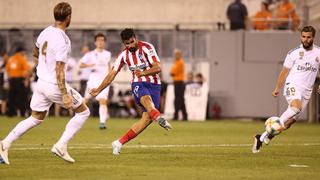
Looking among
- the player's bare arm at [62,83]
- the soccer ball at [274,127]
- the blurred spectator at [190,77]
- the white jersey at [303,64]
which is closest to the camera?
the player's bare arm at [62,83]

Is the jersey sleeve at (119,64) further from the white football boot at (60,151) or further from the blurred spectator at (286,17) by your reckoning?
the blurred spectator at (286,17)

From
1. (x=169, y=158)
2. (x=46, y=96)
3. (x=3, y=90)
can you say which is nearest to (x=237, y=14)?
(x=3, y=90)

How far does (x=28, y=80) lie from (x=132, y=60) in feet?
60.6

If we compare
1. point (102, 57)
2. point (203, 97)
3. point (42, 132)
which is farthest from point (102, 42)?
point (203, 97)

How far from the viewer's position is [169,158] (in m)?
14.6

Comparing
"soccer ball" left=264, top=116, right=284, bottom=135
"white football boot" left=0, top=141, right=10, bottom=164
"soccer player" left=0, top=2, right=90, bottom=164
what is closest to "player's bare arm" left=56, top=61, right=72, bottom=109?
"soccer player" left=0, top=2, right=90, bottom=164

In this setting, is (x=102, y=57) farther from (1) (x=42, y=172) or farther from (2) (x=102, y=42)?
(1) (x=42, y=172)

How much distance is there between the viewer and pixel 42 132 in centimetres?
2191

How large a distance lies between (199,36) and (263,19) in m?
3.92

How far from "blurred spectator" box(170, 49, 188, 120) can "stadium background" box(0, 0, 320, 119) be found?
4.37ft

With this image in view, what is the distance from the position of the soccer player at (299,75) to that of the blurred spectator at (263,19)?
15.0 m

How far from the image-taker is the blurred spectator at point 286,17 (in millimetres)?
30391

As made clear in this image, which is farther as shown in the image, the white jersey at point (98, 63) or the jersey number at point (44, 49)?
the white jersey at point (98, 63)

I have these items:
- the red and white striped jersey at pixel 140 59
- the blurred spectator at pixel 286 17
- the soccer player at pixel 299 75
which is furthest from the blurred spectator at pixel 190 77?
the red and white striped jersey at pixel 140 59
